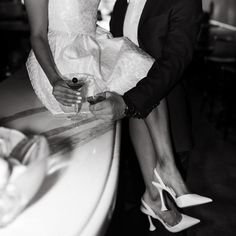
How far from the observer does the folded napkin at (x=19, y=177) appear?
0.85m

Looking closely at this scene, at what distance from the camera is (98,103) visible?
1.56 meters

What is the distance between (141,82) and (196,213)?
176cm

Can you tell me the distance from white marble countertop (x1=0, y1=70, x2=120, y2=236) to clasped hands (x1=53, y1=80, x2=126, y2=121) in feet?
0.14

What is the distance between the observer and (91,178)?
108 cm

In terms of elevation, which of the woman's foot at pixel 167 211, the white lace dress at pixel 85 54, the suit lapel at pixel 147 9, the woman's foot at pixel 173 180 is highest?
the suit lapel at pixel 147 9

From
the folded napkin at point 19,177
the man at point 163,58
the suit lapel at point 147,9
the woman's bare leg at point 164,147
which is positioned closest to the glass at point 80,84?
the man at point 163,58

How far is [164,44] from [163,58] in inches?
4.1

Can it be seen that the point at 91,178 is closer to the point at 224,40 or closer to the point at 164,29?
the point at 164,29

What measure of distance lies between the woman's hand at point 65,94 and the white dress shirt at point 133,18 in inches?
25.2

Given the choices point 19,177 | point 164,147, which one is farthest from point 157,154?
point 19,177

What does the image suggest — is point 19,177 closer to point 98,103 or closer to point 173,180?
point 98,103

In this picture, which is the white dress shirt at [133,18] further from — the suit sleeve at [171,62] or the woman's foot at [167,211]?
the woman's foot at [167,211]

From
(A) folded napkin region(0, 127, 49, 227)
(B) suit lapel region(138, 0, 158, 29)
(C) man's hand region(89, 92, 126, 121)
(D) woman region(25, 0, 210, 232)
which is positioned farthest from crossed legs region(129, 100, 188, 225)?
(A) folded napkin region(0, 127, 49, 227)

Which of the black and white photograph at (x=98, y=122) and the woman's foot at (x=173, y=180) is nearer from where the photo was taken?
the black and white photograph at (x=98, y=122)
